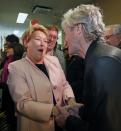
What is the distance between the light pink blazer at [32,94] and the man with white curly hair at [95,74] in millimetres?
455

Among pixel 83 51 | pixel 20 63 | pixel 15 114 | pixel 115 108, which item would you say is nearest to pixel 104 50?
pixel 83 51

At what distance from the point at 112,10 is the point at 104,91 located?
5338 millimetres

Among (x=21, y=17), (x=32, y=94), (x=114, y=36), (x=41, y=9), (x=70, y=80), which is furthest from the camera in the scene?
(x=21, y=17)

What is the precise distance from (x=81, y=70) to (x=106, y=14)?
4.20 metres

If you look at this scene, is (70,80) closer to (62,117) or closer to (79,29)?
(62,117)

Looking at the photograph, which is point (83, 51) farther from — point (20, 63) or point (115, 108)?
point (20, 63)

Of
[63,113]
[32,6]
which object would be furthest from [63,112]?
[32,6]

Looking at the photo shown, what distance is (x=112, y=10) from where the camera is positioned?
6.40 metres

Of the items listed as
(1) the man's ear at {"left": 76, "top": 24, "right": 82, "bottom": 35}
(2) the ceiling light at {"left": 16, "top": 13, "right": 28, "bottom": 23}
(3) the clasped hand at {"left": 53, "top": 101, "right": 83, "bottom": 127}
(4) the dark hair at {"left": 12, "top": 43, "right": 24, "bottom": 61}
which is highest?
(2) the ceiling light at {"left": 16, "top": 13, "right": 28, "bottom": 23}

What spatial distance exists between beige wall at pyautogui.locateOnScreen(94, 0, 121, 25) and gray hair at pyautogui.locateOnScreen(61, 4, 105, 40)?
15.2 ft

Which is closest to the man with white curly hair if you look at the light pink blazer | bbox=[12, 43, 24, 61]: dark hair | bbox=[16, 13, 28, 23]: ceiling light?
the light pink blazer

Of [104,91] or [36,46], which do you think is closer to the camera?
[104,91]

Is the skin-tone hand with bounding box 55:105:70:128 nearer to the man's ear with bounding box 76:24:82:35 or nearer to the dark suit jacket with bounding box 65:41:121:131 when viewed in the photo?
the dark suit jacket with bounding box 65:41:121:131

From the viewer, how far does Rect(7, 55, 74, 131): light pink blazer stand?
204cm
